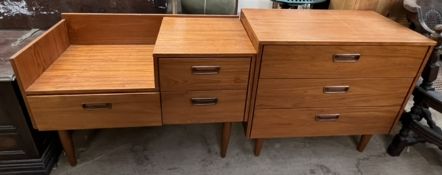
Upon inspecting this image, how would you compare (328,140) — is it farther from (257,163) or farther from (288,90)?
(288,90)

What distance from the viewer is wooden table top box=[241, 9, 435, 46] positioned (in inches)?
42.1

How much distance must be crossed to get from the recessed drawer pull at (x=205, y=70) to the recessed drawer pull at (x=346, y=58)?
0.47 meters

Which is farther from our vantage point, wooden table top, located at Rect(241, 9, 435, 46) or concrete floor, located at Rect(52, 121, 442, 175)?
concrete floor, located at Rect(52, 121, 442, 175)

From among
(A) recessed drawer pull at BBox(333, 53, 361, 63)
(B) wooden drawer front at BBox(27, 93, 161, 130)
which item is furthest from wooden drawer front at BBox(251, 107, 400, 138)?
(B) wooden drawer front at BBox(27, 93, 161, 130)

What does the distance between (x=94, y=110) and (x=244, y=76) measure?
2.04ft

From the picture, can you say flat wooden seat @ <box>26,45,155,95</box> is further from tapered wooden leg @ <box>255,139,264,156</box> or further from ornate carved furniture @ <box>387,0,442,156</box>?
ornate carved furniture @ <box>387,0,442,156</box>

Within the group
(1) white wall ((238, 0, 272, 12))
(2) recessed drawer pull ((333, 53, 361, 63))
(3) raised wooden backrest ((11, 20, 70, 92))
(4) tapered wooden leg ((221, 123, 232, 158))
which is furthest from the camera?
(1) white wall ((238, 0, 272, 12))

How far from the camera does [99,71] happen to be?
1.21m

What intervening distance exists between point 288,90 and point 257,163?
47cm

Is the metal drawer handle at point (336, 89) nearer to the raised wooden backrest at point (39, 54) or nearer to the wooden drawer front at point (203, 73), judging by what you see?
the wooden drawer front at point (203, 73)

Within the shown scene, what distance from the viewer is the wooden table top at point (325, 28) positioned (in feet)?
3.51

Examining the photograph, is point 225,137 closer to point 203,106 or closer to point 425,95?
point 203,106

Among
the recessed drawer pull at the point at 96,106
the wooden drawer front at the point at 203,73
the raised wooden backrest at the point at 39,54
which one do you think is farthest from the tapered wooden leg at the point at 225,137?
the raised wooden backrest at the point at 39,54

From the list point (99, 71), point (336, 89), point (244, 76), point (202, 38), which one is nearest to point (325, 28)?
point (336, 89)
